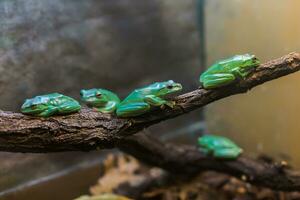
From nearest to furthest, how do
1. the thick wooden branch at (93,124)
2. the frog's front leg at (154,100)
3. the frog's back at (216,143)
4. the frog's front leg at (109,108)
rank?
the thick wooden branch at (93,124) < the frog's front leg at (154,100) < the frog's front leg at (109,108) < the frog's back at (216,143)

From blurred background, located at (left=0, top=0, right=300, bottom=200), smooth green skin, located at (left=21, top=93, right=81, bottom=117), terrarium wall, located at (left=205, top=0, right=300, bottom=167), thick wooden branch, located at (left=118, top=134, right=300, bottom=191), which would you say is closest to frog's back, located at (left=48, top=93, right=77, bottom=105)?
smooth green skin, located at (left=21, top=93, right=81, bottom=117)

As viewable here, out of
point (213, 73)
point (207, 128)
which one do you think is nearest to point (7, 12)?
point (213, 73)

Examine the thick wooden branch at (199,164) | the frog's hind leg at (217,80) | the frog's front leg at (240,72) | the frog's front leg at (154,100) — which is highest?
the frog's front leg at (240,72)

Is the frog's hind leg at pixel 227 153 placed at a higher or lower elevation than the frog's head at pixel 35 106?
lower

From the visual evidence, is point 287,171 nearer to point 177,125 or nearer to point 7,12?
point 177,125

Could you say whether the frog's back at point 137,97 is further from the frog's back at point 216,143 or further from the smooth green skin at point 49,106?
the frog's back at point 216,143

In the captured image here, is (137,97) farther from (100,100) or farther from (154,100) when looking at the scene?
(100,100)

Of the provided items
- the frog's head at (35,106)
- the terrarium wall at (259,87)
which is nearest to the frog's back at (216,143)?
the terrarium wall at (259,87)

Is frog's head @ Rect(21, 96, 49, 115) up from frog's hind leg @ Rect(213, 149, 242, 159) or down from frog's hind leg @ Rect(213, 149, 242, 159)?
up

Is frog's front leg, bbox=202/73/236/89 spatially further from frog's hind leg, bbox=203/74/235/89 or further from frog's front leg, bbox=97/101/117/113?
frog's front leg, bbox=97/101/117/113
